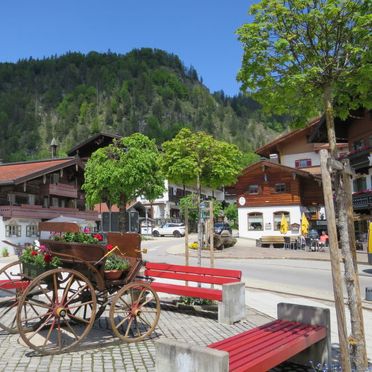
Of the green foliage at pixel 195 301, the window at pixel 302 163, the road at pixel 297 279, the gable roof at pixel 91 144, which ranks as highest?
the gable roof at pixel 91 144

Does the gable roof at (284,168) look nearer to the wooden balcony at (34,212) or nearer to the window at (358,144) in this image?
the window at (358,144)

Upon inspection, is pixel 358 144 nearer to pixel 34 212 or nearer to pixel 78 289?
pixel 34 212

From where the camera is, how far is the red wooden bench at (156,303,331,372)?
3912 millimetres

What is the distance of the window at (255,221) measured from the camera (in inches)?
1753

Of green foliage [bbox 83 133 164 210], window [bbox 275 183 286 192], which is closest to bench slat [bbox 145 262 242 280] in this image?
green foliage [bbox 83 133 164 210]

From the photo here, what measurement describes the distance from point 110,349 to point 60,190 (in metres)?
39.8

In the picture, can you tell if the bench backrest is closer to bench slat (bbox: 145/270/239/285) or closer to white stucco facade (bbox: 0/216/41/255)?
bench slat (bbox: 145/270/239/285)

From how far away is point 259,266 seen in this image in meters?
21.3

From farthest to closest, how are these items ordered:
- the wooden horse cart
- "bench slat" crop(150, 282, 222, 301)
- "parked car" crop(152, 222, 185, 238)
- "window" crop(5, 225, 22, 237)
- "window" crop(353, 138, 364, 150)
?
"parked car" crop(152, 222, 185, 238), "window" crop(5, 225, 22, 237), "window" crop(353, 138, 364, 150), "bench slat" crop(150, 282, 222, 301), the wooden horse cart

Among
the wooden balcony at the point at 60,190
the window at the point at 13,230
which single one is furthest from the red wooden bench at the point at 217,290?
the wooden balcony at the point at 60,190

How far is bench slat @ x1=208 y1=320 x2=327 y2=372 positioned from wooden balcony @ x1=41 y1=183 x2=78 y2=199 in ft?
131

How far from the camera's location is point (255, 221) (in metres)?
44.8

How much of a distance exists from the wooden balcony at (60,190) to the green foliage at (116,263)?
37847mm

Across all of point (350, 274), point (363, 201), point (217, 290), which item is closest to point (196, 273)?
point (217, 290)
